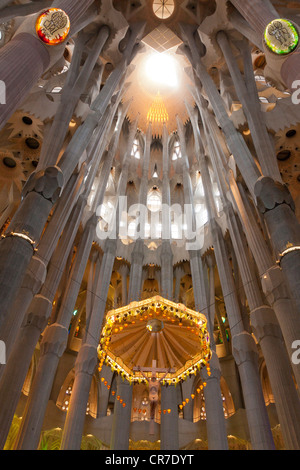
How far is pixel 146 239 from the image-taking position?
22734mm

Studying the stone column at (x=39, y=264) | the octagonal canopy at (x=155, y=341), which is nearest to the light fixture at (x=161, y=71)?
the stone column at (x=39, y=264)

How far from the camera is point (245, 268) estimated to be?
14.4 metres

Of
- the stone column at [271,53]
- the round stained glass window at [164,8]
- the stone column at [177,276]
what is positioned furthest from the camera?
the stone column at [177,276]

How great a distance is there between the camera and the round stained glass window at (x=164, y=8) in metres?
20.0

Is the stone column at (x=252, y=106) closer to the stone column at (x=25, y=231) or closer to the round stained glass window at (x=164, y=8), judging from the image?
the round stained glass window at (x=164, y=8)

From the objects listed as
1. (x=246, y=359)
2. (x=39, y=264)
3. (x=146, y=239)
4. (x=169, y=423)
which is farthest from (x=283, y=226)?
(x=146, y=239)

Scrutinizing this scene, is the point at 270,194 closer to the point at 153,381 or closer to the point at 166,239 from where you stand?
the point at 153,381

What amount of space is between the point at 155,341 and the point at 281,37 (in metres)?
10.3

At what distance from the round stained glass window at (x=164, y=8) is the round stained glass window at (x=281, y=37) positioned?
1207cm

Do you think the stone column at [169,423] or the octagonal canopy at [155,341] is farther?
the stone column at [169,423]

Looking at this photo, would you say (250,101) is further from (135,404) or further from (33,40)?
(135,404)

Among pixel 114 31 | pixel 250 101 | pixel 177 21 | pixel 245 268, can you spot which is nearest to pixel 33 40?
pixel 250 101

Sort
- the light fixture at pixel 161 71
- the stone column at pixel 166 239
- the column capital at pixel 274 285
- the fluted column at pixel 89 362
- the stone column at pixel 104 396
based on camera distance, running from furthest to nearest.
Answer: the light fixture at pixel 161 71, the stone column at pixel 166 239, the stone column at pixel 104 396, the fluted column at pixel 89 362, the column capital at pixel 274 285

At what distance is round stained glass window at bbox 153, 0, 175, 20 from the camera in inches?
787
